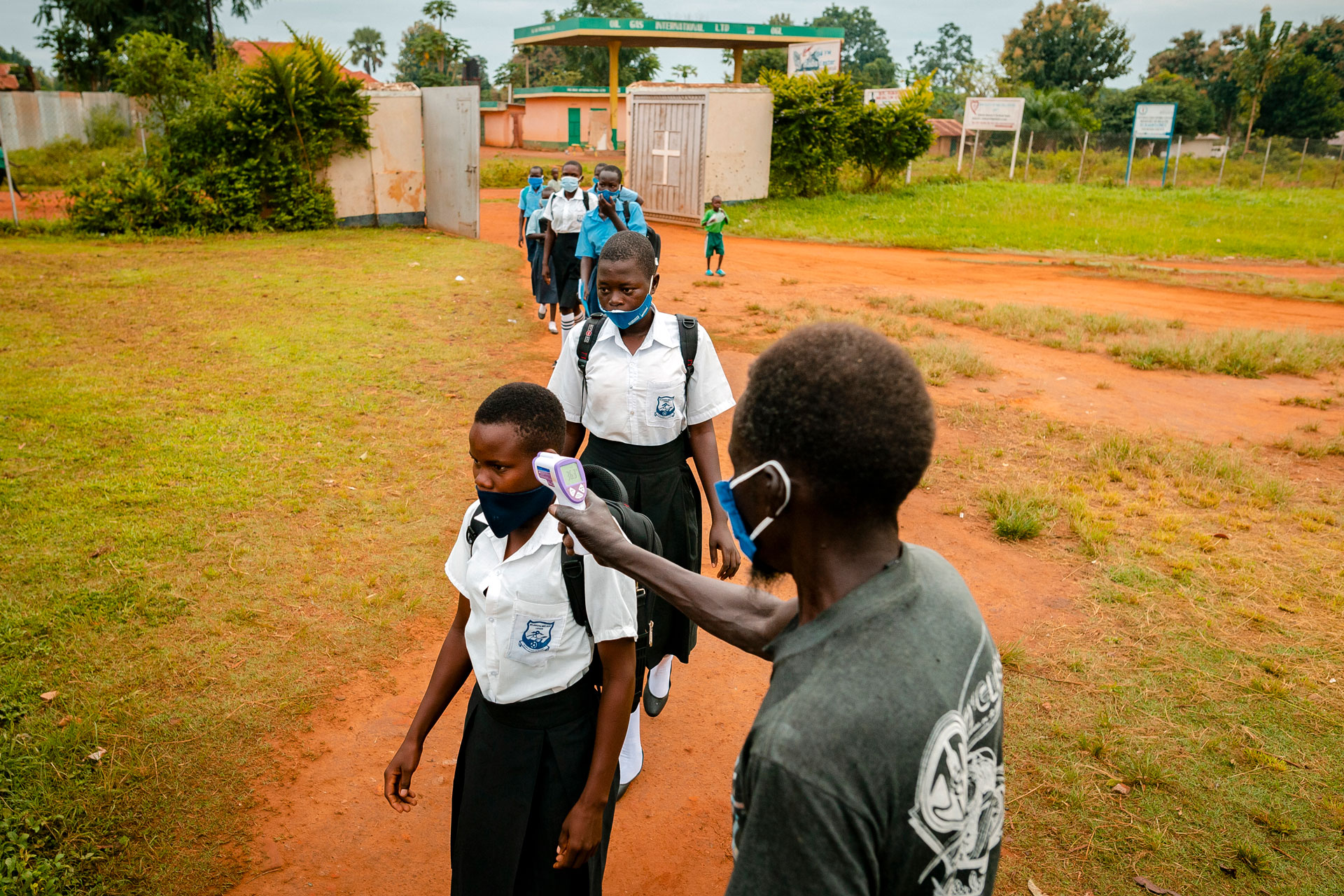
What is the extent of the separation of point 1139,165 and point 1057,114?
3580 millimetres

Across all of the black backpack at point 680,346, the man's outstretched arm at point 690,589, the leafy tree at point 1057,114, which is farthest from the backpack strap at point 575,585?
the leafy tree at point 1057,114

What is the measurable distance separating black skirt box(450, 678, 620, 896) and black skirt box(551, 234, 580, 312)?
738 centimetres

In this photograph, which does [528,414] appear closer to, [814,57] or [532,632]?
[532,632]

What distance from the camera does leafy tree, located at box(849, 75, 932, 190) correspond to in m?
24.3

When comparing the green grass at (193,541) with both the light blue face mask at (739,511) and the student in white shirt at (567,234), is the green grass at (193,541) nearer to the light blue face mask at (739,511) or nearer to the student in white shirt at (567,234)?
the student in white shirt at (567,234)

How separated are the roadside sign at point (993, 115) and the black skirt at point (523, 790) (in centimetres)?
2997

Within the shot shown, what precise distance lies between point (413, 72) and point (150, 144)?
70.5 meters

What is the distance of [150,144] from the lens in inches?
695

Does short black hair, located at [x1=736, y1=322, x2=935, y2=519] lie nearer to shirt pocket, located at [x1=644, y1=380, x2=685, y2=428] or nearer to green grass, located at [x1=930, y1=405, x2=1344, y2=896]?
shirt pocket, located at [x1=644, y1=380, x2=685, y2=428]

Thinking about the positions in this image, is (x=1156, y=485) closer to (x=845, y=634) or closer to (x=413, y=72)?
(x=845, y=634)

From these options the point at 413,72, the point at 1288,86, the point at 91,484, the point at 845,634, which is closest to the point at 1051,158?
the point at 1288,86

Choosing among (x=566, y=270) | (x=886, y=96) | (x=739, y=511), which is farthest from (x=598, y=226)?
(x=886, y=96)

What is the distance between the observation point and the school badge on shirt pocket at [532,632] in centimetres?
220

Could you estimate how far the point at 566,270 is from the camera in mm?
9742
